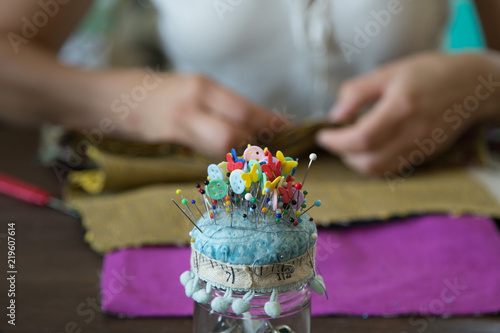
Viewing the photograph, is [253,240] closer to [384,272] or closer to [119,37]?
[384,272]

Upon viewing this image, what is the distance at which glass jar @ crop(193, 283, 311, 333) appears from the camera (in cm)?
41

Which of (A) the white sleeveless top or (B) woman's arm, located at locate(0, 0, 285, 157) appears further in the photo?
(A) the white sleeveless top

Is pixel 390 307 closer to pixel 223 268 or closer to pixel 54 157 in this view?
pixel 223 268

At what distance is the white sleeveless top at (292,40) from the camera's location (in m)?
0.95

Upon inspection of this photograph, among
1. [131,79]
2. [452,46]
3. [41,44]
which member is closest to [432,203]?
[131,79]

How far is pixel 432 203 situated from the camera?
70 centimetres

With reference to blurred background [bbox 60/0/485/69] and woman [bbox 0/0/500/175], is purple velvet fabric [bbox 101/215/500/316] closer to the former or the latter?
woman [bbox 0/0/500/175]

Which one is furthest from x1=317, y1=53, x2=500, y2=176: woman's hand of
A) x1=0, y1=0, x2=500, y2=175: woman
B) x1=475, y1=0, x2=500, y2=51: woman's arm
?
x1=475, y1=0, x2=500, y2=51: woman's arm

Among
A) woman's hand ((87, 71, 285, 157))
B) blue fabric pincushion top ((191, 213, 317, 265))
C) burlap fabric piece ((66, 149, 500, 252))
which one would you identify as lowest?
blue fabric pincushion top ((191, 213, 317, 265))

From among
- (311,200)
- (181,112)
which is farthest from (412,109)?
(181,112)

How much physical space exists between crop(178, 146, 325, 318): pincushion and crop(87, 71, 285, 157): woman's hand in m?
0.36

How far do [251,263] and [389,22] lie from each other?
0.74 meters

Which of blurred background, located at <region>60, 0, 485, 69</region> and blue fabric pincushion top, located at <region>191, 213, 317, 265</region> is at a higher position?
blurred background, located at <region>60, 0, 485, 69</region>

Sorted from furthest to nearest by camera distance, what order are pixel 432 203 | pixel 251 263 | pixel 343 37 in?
pixel 343 37
pixel 432 203
pixel 251 263
